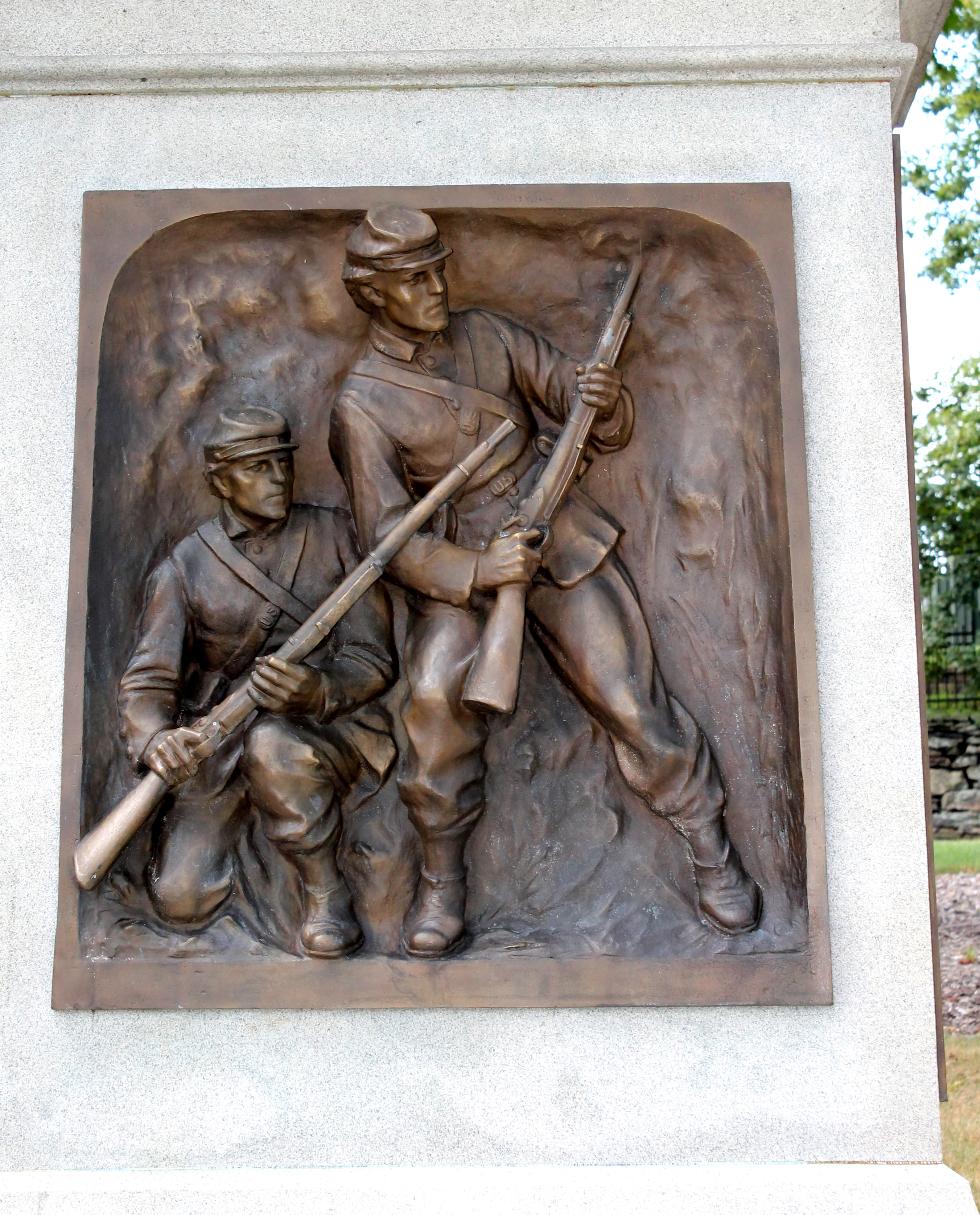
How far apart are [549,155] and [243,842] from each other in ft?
7.21

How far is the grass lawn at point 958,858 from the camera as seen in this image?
12070 millimetres

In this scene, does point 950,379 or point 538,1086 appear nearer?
point 538,1086

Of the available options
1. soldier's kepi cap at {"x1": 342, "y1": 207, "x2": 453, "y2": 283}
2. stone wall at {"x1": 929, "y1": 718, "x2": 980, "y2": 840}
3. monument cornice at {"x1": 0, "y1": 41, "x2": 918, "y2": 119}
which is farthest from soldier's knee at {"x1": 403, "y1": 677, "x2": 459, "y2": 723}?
stone wall at {"x1": 929, "y1": 718, "x2": 980, "y2": 840}

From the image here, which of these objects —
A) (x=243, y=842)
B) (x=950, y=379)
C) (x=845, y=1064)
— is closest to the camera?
(x=845, y=1064)

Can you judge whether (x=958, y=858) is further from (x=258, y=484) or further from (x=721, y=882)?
(x=258, y=484)

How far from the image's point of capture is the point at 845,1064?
3.92 meters

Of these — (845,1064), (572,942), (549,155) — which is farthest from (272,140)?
(845,1064)

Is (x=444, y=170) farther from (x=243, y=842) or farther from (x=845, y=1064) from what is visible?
(x=845, y=1064)

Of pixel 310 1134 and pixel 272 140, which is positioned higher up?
pixel 272 140

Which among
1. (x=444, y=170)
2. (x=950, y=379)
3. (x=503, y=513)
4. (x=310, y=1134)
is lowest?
(x=310, y=1134)

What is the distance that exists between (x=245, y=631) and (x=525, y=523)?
0.88m

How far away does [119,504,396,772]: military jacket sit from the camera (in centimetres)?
414

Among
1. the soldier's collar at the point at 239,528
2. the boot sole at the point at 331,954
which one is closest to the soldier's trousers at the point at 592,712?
the boot sole at the point at 331,954

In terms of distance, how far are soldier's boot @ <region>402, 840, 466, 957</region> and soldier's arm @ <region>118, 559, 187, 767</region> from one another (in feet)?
2.74
